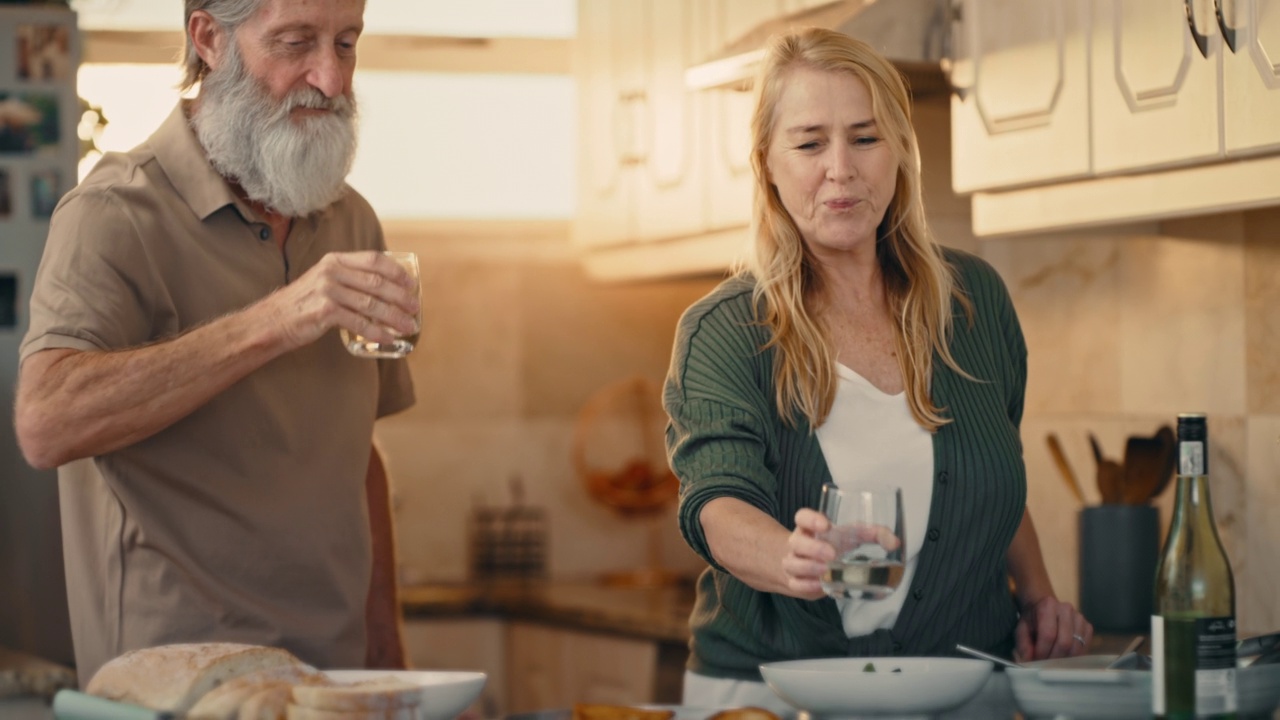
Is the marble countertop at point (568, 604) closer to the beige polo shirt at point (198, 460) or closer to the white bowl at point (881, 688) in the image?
the beige polo shirt at point (198, 460)

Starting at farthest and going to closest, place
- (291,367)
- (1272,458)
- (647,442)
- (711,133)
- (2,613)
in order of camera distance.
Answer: (647,442), (711,133), (2,613), (1272,458), (291,367)

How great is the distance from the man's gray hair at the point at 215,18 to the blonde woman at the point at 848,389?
0.58 m

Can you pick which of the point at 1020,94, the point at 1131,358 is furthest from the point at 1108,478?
the point at 1020,94

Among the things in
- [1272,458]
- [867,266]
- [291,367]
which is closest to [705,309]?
[867,266]

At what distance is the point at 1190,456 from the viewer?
1.24 metres

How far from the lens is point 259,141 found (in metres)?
1.69

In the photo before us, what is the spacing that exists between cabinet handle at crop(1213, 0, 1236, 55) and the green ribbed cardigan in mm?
451

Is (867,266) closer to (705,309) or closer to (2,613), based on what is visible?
(705,309)

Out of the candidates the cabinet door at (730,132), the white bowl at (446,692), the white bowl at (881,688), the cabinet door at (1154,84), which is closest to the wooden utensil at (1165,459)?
the cabinet door at (1154,84)

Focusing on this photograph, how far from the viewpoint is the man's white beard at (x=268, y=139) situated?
5.58ft

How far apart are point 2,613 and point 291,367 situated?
1.24 meters

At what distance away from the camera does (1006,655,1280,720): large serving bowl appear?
120cm

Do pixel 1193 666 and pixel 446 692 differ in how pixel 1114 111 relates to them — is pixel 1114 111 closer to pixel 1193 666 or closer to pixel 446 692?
pixel 1193 666

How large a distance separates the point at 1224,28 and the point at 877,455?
63 cm
